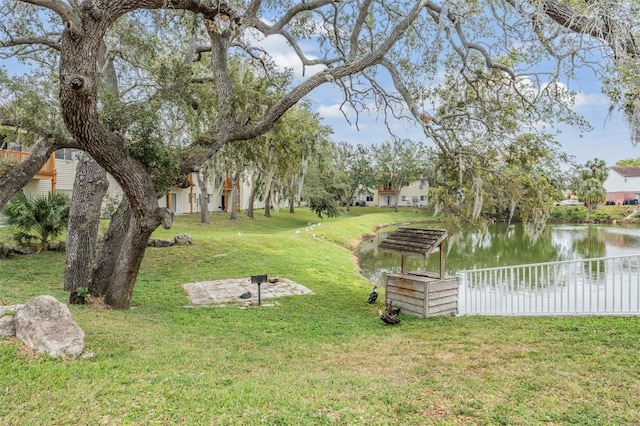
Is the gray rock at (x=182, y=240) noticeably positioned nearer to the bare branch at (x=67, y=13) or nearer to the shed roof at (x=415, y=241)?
the shed roof at (x=415, y=241)

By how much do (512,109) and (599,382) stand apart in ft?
18.7

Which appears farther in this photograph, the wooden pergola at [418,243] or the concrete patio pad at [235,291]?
the concrete patio pad at [235,291]

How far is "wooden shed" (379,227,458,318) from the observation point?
708cm

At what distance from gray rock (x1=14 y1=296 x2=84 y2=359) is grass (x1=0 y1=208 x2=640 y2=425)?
0.50 ft

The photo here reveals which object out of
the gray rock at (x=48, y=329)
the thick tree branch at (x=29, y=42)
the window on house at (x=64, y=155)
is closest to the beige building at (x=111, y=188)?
the window on house at (x=64, y=155)

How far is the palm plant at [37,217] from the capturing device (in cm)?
1093

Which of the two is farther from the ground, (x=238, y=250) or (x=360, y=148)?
(x=360, y=148)

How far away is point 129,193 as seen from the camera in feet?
18.7

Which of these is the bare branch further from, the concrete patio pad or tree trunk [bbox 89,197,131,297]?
the concrete patio pad

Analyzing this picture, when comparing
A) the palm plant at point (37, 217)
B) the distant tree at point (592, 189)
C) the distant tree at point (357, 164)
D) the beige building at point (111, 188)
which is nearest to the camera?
the palm plant at point (37, 217)

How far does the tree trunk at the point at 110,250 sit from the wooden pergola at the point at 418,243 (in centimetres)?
503

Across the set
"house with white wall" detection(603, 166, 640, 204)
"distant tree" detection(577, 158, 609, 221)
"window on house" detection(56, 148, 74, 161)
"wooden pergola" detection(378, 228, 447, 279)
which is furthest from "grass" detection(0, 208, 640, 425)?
"house with white wall" detection(603, 166, 640, 204)

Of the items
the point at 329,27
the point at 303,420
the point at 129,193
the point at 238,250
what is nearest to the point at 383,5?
the point at 329,27

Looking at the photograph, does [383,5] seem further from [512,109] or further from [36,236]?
[36,236]
